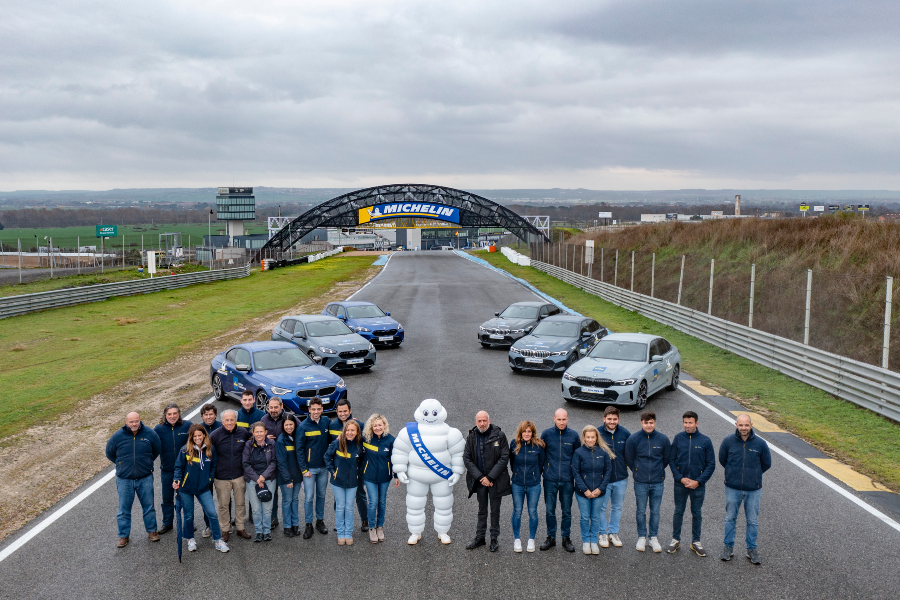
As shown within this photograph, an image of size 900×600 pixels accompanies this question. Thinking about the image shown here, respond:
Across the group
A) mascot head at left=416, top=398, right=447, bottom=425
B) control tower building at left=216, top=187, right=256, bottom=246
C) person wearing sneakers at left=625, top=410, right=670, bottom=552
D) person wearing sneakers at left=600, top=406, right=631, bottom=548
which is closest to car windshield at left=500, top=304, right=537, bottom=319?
person wearing sneakers at left=600, top=406, right=631, bottom=548

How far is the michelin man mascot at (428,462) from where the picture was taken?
25.0 ft

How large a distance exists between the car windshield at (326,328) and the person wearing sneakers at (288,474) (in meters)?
10.4

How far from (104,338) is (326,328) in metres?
10.3

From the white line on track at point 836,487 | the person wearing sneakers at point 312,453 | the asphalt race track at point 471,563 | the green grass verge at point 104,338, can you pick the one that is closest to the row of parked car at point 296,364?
the green grass verge at point 104,338

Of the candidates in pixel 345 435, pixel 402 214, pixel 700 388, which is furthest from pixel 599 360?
pixel 402 214

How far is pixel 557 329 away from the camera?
18.6 metres

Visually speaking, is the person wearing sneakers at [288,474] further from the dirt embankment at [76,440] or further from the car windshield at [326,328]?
the car windshield at [326,328]

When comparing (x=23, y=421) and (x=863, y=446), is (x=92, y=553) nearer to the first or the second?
(x=23, y=421)

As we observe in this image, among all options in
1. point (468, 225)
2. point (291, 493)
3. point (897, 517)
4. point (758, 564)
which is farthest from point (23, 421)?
point (468, 225)

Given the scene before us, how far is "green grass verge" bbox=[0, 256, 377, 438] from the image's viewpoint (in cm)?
1568

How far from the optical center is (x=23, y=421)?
1327 centimetres

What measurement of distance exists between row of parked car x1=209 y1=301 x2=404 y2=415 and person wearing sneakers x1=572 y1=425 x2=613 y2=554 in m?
6.33

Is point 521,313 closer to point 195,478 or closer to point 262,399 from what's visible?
point 262,399

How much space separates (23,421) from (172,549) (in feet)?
24.1
